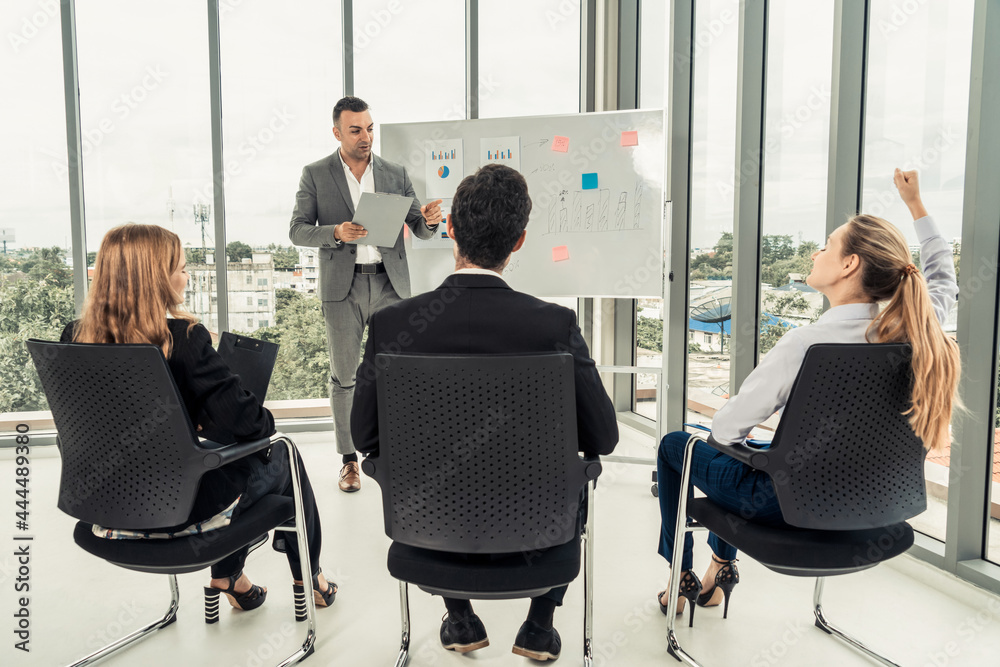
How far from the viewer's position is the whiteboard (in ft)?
10.5

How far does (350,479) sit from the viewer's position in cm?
311

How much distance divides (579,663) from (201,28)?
403 cm

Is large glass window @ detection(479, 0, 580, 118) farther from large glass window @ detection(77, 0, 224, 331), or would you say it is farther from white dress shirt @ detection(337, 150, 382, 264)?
large glass window @ detection(77, 0, 224, 331)

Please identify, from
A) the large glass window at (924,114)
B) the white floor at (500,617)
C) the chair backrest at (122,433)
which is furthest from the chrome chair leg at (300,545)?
the large glass window at (924,114)

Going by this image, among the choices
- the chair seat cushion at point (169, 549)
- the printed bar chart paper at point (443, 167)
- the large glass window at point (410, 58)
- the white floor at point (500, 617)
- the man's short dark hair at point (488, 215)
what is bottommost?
the white floor at point (500, 617)

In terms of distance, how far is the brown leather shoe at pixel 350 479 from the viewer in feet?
10.1

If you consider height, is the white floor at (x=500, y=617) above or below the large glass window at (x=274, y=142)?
below

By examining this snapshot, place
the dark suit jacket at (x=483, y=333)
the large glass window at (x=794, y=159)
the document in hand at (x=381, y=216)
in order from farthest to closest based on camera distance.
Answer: the document in hand at (x=381, y=216), the large glass window at (x=794, y=159), the dark suit jacket at (x=483, y=333)

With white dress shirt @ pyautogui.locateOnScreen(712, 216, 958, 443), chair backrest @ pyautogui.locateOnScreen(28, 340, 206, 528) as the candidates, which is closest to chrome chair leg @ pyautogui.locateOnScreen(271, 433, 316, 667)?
chair backrest @ pyautogui.locateOnScreen(28, 340, 206, 528)

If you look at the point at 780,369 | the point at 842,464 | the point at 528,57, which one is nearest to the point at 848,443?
the point at 842,464

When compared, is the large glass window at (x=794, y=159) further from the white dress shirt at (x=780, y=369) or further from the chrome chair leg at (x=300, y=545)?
the chrome chair leg at (x=300, y=545)

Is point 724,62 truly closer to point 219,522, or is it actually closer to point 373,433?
point 373,433

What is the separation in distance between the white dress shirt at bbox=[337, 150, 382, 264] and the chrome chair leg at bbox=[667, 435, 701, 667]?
2.04 metres

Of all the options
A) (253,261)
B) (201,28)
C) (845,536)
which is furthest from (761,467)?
(201,28)
